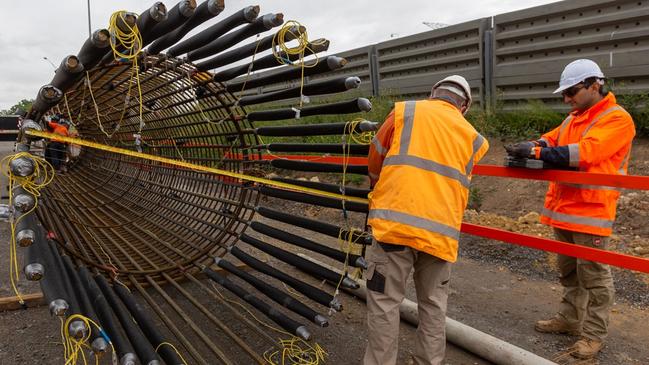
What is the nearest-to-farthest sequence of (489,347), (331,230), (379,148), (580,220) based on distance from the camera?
1. (379,148)
2. (489,347)
3. (580,220)
4. (331,230)

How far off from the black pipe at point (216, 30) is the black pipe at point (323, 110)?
2.47ft

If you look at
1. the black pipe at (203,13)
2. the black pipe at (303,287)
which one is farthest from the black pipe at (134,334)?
the black pipe at (203,13)

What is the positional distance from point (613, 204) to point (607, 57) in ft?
11.1

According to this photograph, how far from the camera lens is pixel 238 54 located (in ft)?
11.2

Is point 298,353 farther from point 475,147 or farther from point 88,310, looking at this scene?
point 475,147

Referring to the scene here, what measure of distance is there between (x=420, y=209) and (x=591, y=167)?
57.8 inches

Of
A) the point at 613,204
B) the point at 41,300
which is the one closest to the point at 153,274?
the point at 41,300

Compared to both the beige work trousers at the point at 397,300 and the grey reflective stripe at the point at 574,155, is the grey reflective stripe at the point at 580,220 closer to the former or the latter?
the grey reflective stripe at the point at 574,155

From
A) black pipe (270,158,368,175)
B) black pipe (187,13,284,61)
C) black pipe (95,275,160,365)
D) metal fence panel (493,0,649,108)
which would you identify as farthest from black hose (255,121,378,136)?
metal fence panel (493,0,649,108)

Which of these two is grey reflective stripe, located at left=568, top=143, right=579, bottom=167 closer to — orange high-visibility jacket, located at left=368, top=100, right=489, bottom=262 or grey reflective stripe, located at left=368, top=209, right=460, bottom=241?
orange high-visibility jacket, located at left=368, top=100, right=489, bottom=262

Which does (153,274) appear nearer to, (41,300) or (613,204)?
(41,300)

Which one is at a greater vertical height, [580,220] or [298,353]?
[580,220]

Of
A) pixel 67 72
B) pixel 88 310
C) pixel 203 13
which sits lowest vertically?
pixel 88 310

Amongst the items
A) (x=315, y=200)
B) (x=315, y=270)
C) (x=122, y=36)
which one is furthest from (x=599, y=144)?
(x=122, y=36)
